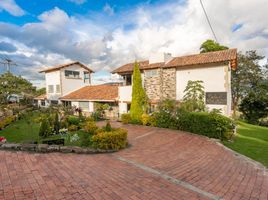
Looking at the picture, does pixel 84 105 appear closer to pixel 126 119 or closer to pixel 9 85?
pixel 9 85

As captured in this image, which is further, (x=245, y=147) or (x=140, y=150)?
(x=245, y=147)

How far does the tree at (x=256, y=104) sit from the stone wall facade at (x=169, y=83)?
48.1 feet

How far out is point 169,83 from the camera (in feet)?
68.4

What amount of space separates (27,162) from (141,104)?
1410 centimetres

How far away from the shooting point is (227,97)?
1716 centimetres

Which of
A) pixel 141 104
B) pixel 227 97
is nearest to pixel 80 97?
pixel 141 104

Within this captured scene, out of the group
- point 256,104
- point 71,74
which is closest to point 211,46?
point 256,104

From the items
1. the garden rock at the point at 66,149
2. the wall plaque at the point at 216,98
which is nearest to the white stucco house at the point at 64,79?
the wall plaque at the point at 216,98

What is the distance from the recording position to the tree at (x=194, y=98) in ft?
52.9

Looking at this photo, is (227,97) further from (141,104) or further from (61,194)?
(61,194)

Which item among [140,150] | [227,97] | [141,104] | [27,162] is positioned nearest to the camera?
[27,162]

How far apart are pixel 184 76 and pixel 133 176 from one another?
15.6 metres

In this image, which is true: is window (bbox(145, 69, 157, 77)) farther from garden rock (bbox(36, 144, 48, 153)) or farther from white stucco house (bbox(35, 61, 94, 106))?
white stucco house (bbox(35, 61, 94, 106))

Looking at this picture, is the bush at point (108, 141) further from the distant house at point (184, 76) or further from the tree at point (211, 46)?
the tree at point (211, 46)
